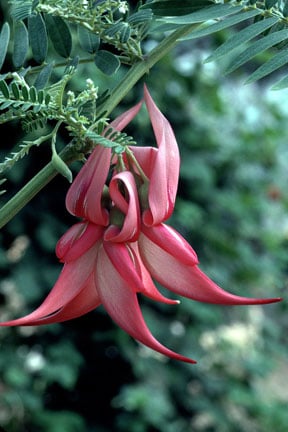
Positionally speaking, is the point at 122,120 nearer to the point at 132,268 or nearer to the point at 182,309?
the point at 132,268

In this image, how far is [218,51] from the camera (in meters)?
0.56

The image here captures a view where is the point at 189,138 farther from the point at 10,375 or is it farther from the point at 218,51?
the point at 218,51

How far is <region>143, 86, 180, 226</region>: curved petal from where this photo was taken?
51 cm

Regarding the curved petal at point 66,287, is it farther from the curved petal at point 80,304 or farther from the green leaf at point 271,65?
the green leaf at point 271,65

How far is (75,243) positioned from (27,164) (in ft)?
5.51

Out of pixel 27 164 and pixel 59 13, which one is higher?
pixel 59 13

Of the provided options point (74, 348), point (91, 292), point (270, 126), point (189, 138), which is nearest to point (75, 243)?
point (91, 292)

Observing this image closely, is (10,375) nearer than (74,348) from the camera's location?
Yes

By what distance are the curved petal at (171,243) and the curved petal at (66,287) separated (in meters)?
0.04

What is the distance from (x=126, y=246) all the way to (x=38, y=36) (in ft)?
0.66

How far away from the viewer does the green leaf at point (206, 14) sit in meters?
0.53

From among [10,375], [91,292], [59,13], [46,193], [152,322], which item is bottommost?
[152,322]

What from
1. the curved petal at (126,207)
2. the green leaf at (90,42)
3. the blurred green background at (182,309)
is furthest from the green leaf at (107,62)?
the blurred green background at (182,309)

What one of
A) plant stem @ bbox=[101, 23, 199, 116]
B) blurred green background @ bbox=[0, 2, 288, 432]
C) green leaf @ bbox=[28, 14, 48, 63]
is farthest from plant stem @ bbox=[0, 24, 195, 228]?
blurred green background @ bbox=[0, 2, 288, 432]
